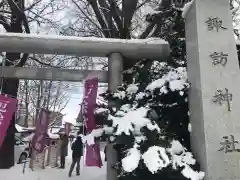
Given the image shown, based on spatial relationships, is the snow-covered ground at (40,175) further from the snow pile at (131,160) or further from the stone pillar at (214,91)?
the stone pillar at (214,91)

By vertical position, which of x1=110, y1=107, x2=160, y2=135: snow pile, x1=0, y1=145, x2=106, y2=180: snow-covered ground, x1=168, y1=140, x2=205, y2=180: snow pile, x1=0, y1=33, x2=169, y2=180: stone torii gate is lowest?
x1=0, y1=145, x2=106, y2=180: snow-covered ground

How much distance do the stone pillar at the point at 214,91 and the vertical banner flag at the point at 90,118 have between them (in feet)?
5.69

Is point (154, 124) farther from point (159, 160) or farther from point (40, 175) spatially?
point (40, 175)

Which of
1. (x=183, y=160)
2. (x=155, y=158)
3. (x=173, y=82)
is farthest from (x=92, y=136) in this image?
(x=173, y=82)

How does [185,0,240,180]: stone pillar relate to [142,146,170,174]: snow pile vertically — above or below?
above

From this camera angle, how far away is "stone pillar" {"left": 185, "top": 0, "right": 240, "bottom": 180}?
171 inches

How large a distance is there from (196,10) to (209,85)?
1.26 m

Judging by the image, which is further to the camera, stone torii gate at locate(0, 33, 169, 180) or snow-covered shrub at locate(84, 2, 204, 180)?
stone torii gate at locate(0, 33, 169, 180)

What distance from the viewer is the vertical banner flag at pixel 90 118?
213 inches

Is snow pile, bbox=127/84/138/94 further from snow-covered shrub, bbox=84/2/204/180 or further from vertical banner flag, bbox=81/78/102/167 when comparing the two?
vertical banner flag, bbox=81/78/102/167

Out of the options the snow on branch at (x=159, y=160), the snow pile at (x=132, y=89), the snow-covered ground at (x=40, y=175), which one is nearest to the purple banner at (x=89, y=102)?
the snow pile at (x=132, y=89)

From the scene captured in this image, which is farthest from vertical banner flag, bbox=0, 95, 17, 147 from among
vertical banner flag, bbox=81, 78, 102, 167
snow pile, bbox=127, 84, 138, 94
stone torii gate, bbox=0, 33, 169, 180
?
snow pile, bbox=127, 84, 138, 94

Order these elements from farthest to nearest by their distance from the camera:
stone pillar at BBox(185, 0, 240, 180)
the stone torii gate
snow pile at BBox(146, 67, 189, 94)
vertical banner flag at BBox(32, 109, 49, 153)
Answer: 1. vertical banner flag at BBox(32, 109, 49, 153)
2. the stone torii gate
3. snow pile at BBox(146, 67, 189, 94)
4. stone pillar at BBox(185, 0, 240, 180)

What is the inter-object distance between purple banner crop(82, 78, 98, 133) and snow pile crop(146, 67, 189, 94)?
1.03 m
